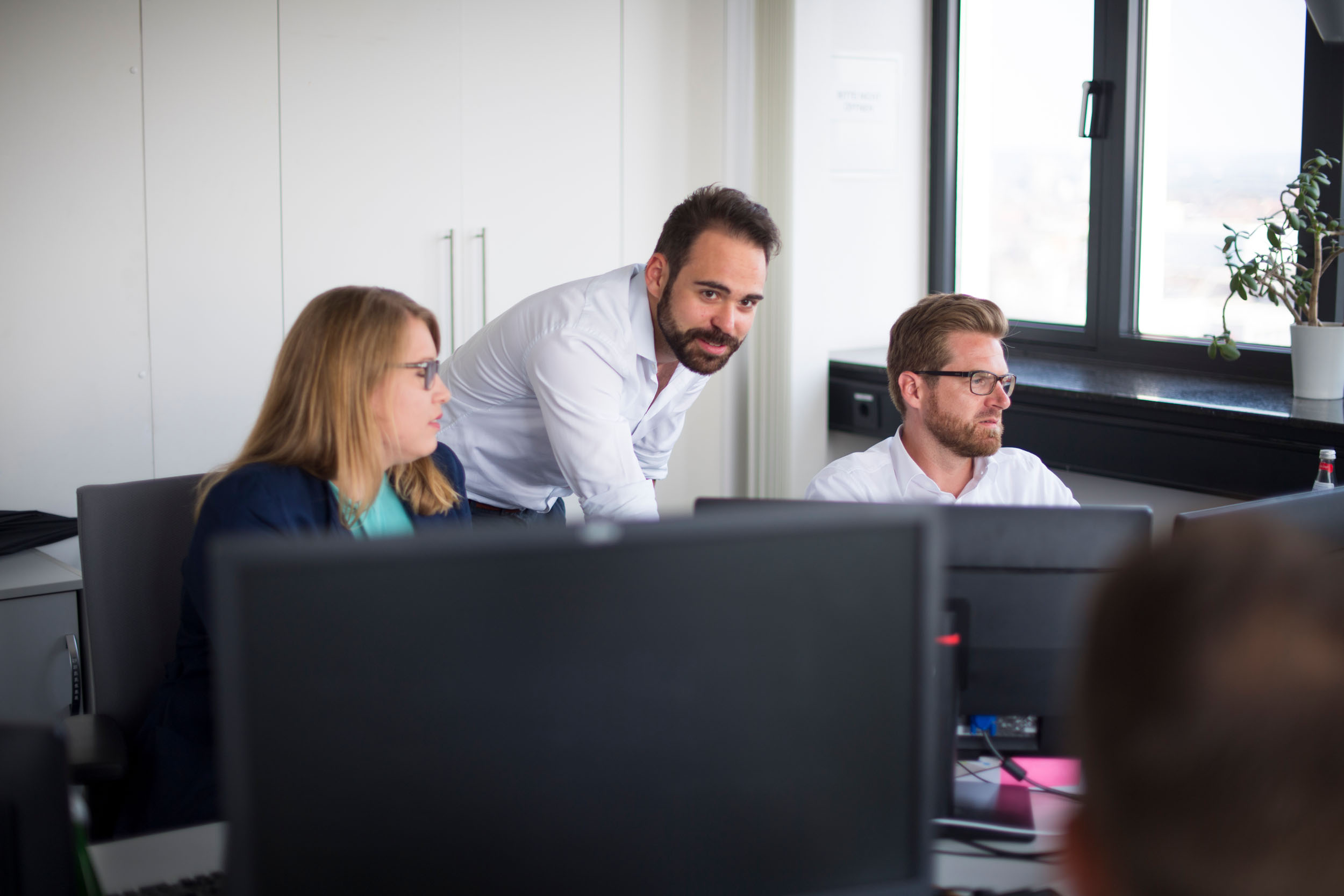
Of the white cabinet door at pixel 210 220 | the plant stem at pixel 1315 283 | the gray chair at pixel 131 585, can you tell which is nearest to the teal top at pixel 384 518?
the gray chair at pixel 131 585

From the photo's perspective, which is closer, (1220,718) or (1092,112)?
(1220,718)

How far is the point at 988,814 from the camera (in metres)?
1.39

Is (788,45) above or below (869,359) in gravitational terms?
above

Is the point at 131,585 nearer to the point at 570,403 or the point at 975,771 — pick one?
the point at 570,403

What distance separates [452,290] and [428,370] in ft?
5.57

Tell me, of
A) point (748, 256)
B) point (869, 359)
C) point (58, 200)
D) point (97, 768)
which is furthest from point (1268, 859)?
point (869, 359)

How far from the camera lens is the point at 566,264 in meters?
3.58

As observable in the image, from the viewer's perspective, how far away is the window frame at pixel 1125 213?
2.89m

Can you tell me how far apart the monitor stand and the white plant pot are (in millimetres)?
1675

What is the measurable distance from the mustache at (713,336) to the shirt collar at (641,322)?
0.10 metres

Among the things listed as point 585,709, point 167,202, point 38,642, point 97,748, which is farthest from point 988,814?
point 167,202

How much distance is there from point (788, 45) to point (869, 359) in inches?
39.2

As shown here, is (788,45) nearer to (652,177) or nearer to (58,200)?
(652,177)

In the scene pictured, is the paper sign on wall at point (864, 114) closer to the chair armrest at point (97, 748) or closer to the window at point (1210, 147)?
the window at point (1210, 147)
